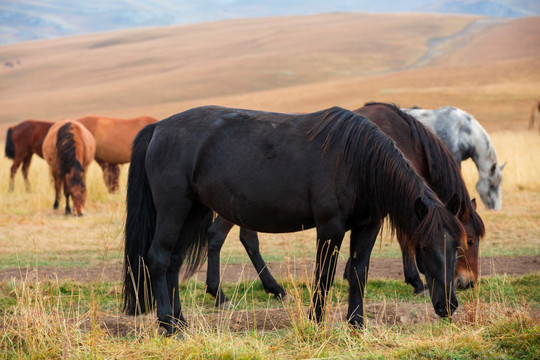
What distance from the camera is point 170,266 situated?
200 inches

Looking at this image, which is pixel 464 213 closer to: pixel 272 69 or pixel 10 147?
pixel 10 147

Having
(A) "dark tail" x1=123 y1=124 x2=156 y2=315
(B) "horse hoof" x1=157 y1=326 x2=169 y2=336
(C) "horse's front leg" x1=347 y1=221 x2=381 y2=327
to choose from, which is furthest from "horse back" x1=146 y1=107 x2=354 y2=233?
(B) "horse hoof" x1=157 y1=326 x2=169 y2=336

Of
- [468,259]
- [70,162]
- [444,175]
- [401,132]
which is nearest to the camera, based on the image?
[468,259]

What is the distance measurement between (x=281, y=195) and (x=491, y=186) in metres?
7.02

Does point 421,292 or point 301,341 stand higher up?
point 301,341

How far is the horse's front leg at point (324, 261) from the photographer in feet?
14.6

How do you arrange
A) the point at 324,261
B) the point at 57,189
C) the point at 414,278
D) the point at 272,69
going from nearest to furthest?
1. the point at 324,261
2. the point at 414,278
3. the point at 57,189
4. the point at 272,69

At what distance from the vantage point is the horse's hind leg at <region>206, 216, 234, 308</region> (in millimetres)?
6207

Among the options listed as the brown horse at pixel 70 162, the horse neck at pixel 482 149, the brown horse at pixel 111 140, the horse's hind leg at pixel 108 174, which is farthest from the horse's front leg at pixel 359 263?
the brown horse at pixel 111 140

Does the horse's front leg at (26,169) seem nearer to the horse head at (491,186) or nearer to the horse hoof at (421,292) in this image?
the horse head at (491,186)

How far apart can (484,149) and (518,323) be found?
5836mm

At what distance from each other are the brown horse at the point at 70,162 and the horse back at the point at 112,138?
99.1 inches

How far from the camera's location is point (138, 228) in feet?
16.7

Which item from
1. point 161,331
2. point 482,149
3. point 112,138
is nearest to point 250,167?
point 161,331
